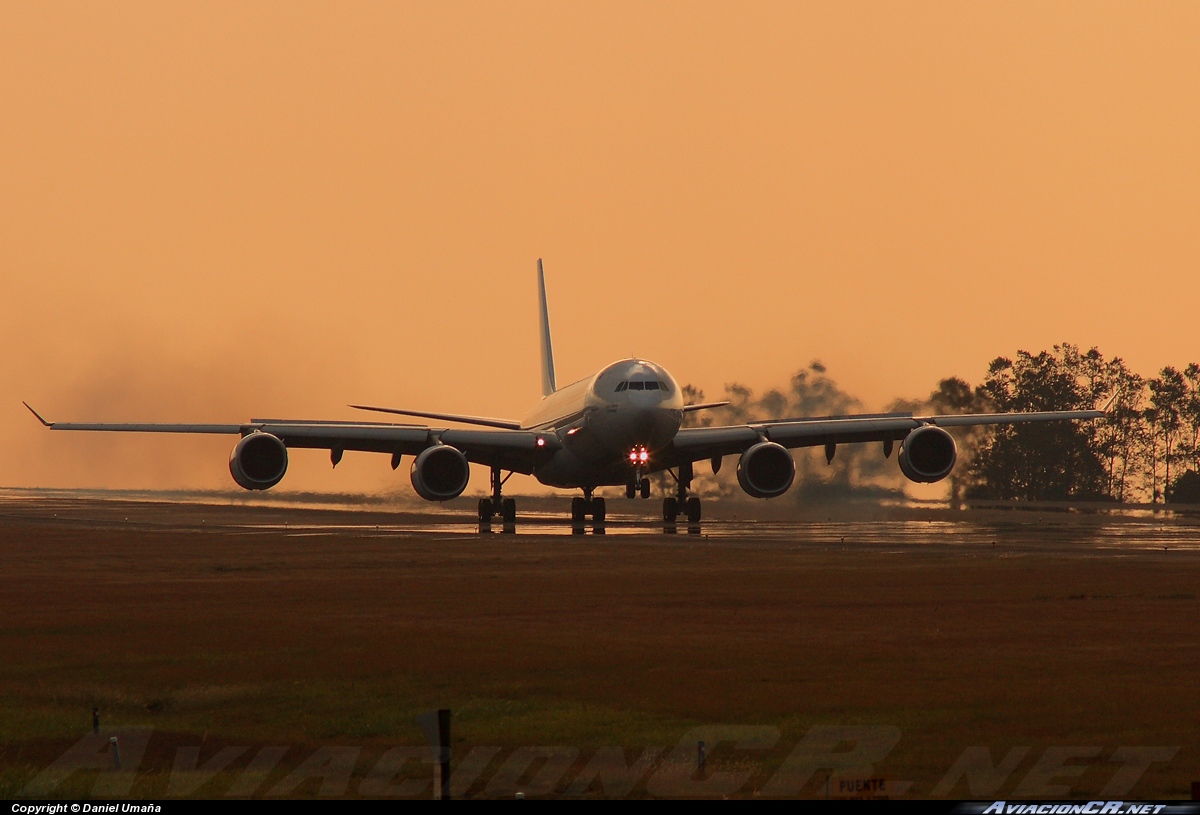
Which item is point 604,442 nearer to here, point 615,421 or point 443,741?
point 615,421

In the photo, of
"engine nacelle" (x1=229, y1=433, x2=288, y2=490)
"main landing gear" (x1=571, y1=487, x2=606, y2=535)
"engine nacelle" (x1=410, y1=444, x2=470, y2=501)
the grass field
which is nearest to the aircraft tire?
"main landing gear" (x1=571, y1=487, x2=606, y2=535)

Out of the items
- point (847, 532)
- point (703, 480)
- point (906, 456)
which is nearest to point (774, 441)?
point (906, 456)

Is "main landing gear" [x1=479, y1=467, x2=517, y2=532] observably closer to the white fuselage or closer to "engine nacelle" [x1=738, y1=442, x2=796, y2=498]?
the white fuselage

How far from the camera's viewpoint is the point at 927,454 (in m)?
48.8

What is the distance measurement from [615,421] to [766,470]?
18.1 feet

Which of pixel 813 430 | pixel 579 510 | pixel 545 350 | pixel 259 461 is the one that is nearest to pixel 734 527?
pixel 813 430

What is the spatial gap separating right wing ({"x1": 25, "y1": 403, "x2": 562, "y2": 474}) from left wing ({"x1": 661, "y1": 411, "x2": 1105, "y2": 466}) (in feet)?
13.8

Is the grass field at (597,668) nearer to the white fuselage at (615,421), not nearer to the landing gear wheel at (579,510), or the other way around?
the white fuselage at (615,421)

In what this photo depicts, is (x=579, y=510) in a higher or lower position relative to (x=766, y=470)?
lower

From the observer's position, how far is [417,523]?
51906 mm

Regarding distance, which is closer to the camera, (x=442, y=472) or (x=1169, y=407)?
(x=442, y=472)

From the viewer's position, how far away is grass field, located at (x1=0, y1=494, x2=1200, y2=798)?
11.5 metres

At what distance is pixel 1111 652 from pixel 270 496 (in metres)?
71.8

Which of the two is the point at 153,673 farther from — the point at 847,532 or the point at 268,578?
the point at 847,532
